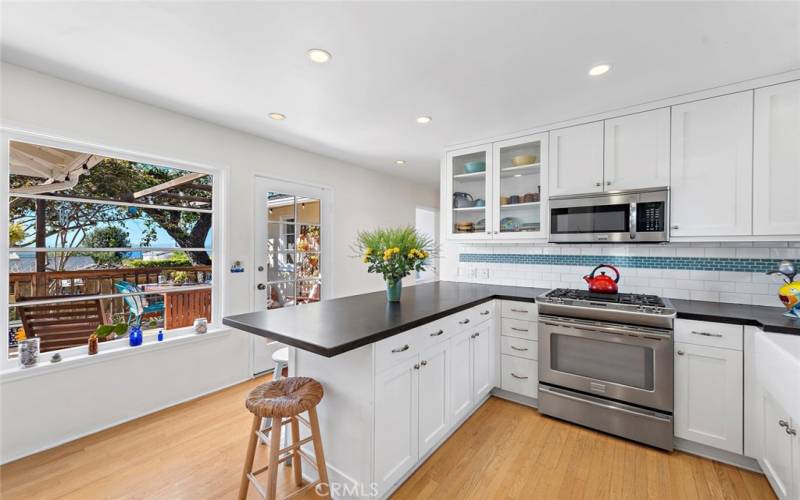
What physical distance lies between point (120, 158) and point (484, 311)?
3.10m

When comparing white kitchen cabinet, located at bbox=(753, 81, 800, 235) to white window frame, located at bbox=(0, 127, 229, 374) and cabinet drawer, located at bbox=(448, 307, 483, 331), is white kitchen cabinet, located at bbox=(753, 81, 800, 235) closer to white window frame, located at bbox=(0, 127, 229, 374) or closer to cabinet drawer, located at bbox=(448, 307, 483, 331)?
cabinet drawer, located at bbox=(448, 307, 483, 331)

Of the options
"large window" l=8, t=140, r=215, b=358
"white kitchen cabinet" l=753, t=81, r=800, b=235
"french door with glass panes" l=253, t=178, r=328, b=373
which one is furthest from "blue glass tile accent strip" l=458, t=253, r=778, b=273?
"large window" l=8, t=140, r=215, b=358

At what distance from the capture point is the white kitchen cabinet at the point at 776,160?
→ 6.68 ft

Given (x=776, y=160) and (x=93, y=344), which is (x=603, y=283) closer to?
(x=776, y=160)

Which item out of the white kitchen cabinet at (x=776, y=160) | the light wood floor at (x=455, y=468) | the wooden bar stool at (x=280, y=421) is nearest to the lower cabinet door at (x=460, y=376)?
the light wood floor at (x=455, y=468)

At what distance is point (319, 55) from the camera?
189 cm

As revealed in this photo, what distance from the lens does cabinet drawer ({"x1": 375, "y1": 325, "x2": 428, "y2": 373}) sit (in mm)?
1569

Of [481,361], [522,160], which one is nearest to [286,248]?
[481,361]

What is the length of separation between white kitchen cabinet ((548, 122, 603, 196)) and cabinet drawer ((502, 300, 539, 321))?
101 centimetres

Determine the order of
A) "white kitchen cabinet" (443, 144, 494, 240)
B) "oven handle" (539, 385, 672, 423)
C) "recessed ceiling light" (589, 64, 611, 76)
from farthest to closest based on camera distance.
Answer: "white kitchen cabinet" (443, 144, 494, 240)
"oven handle" (539, 385, 672, 423)
"recessed ceiling light" (589, 64, 611, 76)

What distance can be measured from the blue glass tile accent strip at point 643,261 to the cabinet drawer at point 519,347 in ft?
3.03

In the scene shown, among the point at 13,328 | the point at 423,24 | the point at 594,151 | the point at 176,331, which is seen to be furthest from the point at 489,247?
the point at 13,328

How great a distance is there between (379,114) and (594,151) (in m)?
1.81

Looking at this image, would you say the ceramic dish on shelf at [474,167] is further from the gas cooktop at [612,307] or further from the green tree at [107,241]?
the green tree at [107,241]
